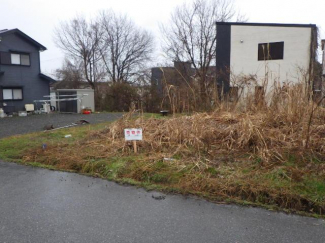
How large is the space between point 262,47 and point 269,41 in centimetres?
166

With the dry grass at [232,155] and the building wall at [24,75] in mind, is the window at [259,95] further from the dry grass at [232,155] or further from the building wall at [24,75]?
the building wall at [24,75]

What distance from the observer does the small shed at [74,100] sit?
16.5m

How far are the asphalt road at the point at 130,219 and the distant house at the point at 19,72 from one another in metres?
14.8

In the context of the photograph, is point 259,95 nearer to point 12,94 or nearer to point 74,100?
point 74,100

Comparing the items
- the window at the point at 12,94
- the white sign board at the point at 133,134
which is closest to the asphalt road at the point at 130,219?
the white sign board at the point at 133,134

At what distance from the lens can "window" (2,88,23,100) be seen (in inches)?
644

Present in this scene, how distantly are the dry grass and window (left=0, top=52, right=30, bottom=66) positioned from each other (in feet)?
42.0

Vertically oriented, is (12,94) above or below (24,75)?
below

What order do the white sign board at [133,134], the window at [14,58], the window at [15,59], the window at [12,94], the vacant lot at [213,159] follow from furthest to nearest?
the window at [15,59], the window at [12,94], the window at [14,58], the white sign board at [133,134], the vacant lot at [213,159]

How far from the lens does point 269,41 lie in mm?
16781

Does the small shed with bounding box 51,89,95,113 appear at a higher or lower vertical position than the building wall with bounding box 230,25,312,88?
lower

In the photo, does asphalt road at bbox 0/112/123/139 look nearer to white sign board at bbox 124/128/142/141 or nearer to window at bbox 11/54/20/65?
white sign board at bbox 124/128/142/141

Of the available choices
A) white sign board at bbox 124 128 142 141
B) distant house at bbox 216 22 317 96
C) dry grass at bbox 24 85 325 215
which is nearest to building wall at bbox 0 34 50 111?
distant house at bbox 216 22 317 96

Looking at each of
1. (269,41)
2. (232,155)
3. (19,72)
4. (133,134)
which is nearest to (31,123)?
(19,72)
